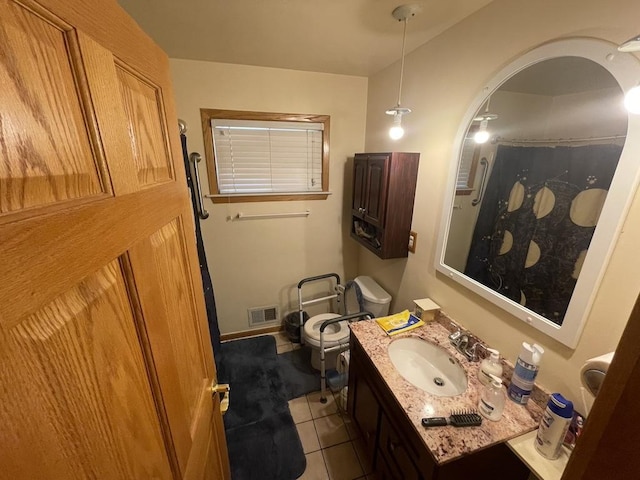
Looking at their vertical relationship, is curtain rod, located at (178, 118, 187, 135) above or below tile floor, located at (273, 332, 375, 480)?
above

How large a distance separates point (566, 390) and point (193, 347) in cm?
131

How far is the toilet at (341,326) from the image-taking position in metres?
1.92

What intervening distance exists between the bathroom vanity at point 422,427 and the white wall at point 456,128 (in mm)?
200

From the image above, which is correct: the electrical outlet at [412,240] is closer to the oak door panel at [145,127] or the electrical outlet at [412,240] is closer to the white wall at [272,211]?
the white wall at [272,211]

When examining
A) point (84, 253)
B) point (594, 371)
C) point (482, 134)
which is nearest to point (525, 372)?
point (594, 371)

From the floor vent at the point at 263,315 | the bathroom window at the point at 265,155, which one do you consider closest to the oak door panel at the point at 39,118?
the bathroom window at the point at 265,155

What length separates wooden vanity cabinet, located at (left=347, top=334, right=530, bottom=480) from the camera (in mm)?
871

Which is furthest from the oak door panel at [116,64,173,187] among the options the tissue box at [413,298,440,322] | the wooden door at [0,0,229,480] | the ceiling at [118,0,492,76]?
the tissue box at [413,298,440,322]

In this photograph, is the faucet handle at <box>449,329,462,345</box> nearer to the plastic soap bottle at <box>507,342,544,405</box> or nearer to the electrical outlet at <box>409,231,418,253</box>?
the plastic soap bottle at <box>507,342,544,405</box>

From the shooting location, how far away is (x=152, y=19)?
1.24m

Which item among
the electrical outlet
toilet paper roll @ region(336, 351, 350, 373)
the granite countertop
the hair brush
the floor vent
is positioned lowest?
the floor vent

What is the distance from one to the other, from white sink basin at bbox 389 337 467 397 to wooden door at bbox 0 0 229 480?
1.03 m

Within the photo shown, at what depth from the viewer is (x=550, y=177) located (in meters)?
0.91

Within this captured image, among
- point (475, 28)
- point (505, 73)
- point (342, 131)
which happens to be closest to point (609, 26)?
point (505, 73)
